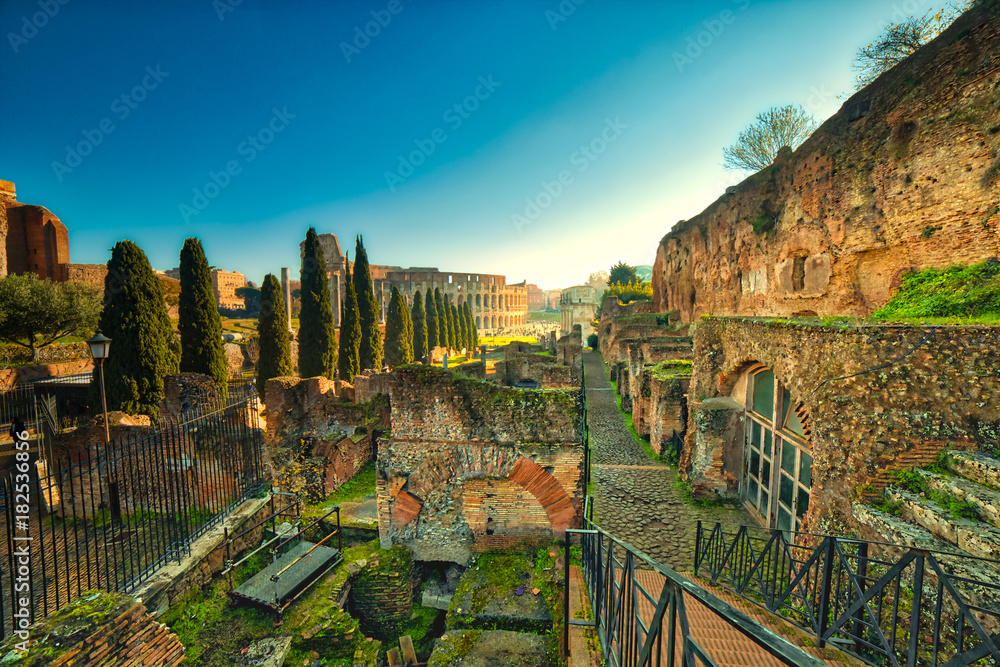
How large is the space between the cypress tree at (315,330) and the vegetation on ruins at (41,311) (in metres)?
13.0

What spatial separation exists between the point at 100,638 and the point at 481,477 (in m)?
4.63

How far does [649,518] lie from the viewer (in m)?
7.49

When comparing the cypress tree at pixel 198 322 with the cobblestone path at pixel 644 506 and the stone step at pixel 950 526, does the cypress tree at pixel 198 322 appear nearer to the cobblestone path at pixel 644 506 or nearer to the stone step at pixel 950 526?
the cobblestone path at pixel 644 506

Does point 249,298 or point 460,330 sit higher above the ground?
point 249,298

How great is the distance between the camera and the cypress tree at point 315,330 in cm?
1983

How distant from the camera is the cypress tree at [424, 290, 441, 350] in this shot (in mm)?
36344

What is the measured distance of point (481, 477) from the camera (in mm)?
6672

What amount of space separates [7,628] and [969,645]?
426 inches

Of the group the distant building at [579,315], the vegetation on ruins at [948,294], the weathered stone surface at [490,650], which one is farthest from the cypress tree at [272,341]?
the distant building at [579,315]

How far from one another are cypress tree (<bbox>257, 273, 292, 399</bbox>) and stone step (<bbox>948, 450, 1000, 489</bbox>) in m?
20.9

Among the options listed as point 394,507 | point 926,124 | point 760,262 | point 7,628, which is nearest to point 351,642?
point 394,507

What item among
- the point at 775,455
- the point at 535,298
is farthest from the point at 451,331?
the point at 535,298

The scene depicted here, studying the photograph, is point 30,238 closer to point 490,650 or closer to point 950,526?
point 490,650
